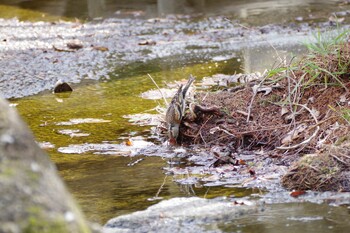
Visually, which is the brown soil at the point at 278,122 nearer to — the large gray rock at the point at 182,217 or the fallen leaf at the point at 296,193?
the fallen leaf at the point at 296,193

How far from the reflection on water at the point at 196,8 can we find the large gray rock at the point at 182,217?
8.88 m

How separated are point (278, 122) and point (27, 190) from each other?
3.36m

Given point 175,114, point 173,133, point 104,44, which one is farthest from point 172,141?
point 104,44

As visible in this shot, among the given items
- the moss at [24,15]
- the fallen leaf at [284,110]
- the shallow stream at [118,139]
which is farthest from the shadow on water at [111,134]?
the moss at [24,15]

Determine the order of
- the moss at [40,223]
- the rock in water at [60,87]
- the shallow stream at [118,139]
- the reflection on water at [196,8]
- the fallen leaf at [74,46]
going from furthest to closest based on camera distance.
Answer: the reflection on water at [196,8]
the fallen leaf at [74,46]
the rock in water at [60,87]
the shallow stream at [118,139]
the moss at [40,223]

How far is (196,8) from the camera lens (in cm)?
1427

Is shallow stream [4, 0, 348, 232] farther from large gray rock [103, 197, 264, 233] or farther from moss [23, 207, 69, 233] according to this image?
moss [23, 207, 69, 233]

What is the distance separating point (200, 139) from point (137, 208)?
163cm

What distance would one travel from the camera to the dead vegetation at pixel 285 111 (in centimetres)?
499

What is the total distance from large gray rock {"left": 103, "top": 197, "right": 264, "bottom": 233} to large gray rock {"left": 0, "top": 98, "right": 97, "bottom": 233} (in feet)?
3.79

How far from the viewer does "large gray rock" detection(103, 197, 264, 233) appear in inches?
136

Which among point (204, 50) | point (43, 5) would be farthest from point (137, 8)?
point (204, 50)

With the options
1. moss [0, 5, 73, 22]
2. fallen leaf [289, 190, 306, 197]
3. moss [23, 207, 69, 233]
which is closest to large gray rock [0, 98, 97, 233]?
moss [23, 207, 69, 233]

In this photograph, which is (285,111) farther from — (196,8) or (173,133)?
(196,8)
